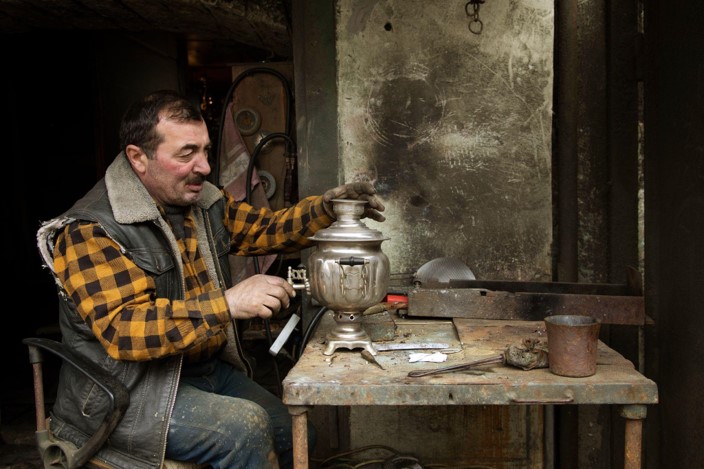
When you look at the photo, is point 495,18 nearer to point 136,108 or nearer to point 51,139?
point 136,108

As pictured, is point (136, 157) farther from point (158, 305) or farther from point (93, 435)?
point (93, 435)

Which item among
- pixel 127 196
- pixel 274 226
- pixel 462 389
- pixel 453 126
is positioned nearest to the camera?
pixel 462 389

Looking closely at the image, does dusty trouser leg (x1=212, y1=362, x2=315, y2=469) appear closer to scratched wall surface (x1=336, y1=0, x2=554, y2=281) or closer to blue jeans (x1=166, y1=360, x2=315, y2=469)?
blue jeans (x1=166, y1=360, x2=315, y2=469)

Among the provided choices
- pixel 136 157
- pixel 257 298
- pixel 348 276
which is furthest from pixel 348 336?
pixel 136 157

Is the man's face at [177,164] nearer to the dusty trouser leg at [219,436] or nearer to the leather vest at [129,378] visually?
the leather vest at [129,378]

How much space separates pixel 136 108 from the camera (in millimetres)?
2535

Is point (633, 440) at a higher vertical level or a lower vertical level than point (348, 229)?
lower

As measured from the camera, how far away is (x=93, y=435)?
2184 millimetres

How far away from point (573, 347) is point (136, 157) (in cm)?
171

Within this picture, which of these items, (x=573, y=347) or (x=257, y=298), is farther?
(x=257, y=298)

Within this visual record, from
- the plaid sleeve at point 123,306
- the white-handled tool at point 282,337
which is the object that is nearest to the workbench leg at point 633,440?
the white-handled tool at point 282,337

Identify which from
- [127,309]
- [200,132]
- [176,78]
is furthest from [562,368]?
[176,78]

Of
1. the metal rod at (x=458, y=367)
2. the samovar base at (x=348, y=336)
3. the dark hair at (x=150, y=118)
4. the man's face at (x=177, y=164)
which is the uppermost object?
the dark hair at (x=150, y=118)

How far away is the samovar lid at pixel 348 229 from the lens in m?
2.19
